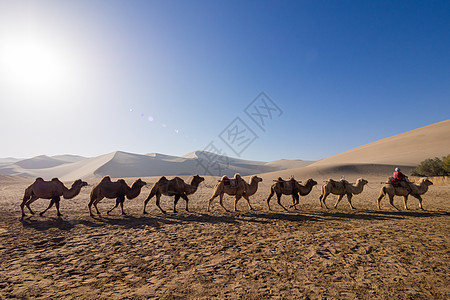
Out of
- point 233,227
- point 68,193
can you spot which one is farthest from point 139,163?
point 233,227

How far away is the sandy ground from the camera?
3129mm

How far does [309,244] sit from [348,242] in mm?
1037

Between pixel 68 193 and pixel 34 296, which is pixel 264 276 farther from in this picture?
pixel 68 193

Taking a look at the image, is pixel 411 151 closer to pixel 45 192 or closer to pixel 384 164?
pixel 384 164

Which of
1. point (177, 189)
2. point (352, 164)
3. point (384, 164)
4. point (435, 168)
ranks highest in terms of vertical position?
point (384, 164)

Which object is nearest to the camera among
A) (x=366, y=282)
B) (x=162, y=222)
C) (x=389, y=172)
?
(x=366, y=282)

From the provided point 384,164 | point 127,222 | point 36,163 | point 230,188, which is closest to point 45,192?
point 127,222

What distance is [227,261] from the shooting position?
4207 millimetres

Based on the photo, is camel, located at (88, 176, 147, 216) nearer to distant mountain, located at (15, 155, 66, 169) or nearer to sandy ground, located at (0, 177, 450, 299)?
sandy ground, located at (0, 177, 450, 299)

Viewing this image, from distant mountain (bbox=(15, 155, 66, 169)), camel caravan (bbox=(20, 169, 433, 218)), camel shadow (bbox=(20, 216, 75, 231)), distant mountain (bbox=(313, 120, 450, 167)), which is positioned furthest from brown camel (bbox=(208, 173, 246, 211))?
distant mountain (bbox=(15, 155, 66, 169))

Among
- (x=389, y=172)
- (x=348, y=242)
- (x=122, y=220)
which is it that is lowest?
(x=122, y=220)

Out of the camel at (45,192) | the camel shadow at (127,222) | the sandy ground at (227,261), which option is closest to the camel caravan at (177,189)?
the camel at (45,192)

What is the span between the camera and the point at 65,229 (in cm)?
687

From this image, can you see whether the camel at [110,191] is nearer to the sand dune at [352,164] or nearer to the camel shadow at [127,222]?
the camel shadow at [127,222]
